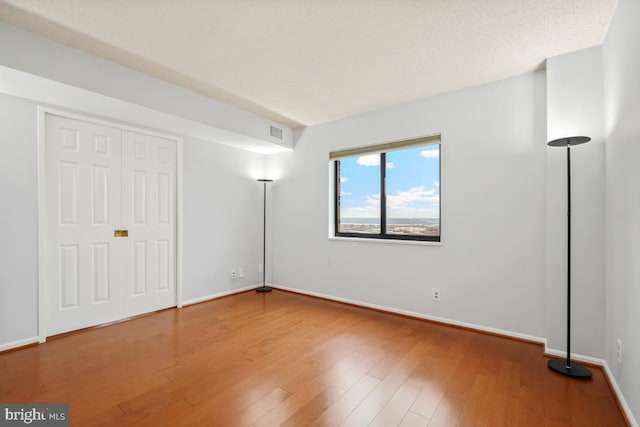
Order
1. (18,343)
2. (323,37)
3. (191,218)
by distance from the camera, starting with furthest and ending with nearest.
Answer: (191,218) < (18,343) < (323,37)

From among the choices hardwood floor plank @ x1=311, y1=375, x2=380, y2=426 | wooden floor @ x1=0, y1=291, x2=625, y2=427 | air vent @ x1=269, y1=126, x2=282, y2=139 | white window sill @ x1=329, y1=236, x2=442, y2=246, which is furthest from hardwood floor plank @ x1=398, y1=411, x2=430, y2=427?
air vent @ x1=269, y1=126, x2=282, y2=139

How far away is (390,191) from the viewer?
3.78m

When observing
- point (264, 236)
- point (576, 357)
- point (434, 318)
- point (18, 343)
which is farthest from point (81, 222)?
point (576, 357)

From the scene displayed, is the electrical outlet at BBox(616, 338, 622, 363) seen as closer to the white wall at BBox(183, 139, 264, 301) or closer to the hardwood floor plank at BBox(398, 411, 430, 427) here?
the hardwood floor plank at BBox(398, 411, 430, 427)

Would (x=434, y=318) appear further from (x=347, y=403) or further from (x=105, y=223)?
(x=105, y=223)

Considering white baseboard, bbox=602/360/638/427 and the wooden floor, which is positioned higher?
white baseboard, bbox=602/360/638/427

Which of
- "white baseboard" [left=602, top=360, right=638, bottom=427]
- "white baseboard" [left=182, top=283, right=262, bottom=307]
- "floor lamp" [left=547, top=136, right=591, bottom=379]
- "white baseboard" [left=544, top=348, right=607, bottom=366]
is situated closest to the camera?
"white baseboard" [left=602, top=360, right=638, bottom=427]

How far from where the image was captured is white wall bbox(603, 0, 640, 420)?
163 cm

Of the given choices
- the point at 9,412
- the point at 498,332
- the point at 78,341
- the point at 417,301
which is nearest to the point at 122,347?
the point at 78,341

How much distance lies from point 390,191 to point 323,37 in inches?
81.9

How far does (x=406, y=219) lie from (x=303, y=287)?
1875 mm

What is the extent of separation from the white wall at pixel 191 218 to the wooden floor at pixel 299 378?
53cm

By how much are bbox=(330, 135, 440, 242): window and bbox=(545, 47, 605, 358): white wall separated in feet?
3.52

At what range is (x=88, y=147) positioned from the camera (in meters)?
3.01
